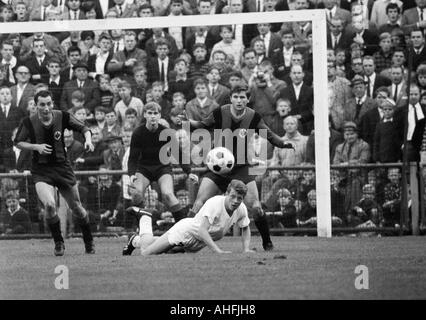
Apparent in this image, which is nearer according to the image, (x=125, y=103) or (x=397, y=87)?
(x=397, y=87)

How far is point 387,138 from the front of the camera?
1650cm

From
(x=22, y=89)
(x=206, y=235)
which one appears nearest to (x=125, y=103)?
(x=22, y=89)

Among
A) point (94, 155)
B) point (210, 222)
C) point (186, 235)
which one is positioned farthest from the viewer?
point (94, 155)

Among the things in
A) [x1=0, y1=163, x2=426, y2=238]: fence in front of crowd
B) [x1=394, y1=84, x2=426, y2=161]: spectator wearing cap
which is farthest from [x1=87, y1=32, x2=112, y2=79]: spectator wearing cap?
[x1=394, y1=84, x2=426, y2=161]: spectator wearing cap

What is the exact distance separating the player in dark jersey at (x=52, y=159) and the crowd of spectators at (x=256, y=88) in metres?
2.70

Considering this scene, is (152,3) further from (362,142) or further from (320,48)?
(362,142)

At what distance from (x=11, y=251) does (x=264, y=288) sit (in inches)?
240

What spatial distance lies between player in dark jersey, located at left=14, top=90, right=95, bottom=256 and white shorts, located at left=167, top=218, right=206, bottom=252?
1644mm

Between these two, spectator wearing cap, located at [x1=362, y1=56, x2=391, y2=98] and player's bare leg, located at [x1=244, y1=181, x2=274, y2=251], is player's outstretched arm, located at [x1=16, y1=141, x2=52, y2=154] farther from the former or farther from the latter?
spectator wearing cap, located at [x1=362, y1=56, x2=391, y2=98]

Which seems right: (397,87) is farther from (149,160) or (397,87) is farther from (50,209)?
(50,209)

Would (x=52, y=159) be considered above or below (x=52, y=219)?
above

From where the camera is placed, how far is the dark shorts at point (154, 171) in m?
15.0

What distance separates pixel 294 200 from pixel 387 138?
167cm

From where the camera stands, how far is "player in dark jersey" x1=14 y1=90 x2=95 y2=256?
44.4 feet
